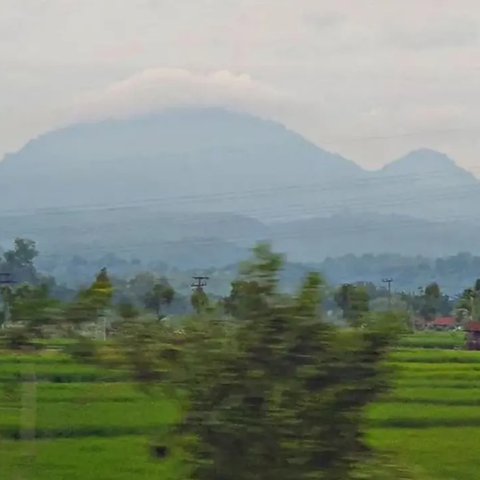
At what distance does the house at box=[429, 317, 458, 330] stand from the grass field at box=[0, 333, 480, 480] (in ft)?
142

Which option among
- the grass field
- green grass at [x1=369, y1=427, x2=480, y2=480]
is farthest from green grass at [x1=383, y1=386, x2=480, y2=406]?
green grass at [x1=369, y1=427, x2=480, y2=480]

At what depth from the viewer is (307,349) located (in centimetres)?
449

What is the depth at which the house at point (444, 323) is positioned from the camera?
208ft

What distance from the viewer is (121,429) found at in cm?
1394

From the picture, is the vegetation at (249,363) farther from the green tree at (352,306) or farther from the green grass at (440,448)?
the green grass at (440,448)

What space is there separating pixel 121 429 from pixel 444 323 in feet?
172

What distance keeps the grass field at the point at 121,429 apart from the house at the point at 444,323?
43154 mm

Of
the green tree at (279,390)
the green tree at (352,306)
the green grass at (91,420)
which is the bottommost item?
the green grass at (91,420)

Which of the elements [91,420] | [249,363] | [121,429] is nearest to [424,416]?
[121,429]

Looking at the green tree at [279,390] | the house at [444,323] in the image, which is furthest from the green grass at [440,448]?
the house at [444,323]

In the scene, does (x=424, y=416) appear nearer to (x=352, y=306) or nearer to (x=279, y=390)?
(x=352, y=306)

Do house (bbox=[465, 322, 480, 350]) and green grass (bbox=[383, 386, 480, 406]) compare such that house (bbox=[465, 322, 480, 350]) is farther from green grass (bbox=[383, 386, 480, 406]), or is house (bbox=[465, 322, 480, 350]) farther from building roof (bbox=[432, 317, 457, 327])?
building roof (bbox=[432, 317, 457, 327])

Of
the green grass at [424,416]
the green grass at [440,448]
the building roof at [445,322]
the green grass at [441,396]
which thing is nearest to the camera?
the green grass at [440,448]

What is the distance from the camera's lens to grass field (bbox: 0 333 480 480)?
21.0 ft
